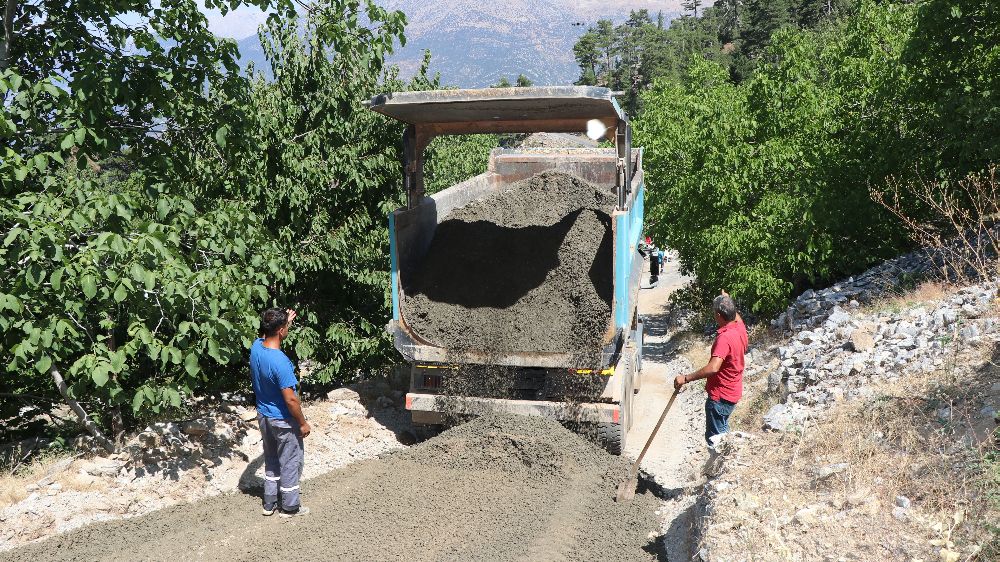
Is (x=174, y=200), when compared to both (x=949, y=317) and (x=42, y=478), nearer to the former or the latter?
(x=42, y=478)

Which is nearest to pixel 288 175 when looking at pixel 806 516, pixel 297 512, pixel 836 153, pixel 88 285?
pixel 88 285

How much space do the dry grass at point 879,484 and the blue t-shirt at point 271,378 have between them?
2.76 m

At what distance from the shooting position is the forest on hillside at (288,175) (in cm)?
532

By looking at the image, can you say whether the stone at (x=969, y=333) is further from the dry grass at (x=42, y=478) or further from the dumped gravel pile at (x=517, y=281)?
the dry grass at (x=42, y=478)

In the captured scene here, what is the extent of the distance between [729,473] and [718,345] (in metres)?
0.95

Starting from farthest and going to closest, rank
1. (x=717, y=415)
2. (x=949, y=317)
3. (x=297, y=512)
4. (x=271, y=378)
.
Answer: (x=949, y=317) → (x=717, y=415) → (x=297, y=512) → (x=271, y=378)

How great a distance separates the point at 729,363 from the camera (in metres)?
5.82

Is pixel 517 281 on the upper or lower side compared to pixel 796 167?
lower

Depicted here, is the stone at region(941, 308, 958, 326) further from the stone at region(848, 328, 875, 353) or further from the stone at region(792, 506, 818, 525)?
the stone at region(792, 506, 818, 525)

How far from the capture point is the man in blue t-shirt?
5199 mm

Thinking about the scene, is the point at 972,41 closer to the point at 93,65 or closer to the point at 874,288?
the point at 874,288

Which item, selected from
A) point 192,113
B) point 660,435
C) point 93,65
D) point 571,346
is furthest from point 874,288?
point 93,65

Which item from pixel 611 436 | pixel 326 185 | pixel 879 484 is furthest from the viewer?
pixel 326 185

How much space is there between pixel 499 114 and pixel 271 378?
368 cm
